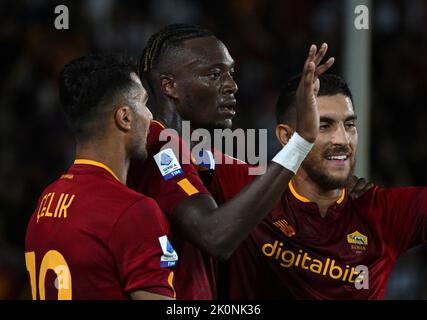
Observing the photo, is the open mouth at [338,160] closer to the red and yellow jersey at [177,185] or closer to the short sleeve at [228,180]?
the short sleeve at [228,180]

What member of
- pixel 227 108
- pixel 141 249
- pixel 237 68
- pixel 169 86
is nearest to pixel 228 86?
pixel 227 108

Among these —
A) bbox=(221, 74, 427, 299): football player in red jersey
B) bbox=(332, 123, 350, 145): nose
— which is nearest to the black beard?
Result: bbox=(221, 74, 427, 299): football player in red jersey

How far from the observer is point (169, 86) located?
12.7 ft

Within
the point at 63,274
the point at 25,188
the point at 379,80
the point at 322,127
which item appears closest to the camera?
Answer: the point at 63,274

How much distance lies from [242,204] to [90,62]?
800 mm

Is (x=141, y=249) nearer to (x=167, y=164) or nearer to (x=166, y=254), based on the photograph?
(x=166, y=254)

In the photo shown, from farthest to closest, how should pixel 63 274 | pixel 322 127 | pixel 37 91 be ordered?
pixel 37 91, pixel 322 127, pixel 63 274

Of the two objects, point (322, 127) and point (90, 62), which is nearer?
point (90, 62)

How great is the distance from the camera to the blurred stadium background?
800 cm

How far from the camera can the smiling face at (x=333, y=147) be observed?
4141mm

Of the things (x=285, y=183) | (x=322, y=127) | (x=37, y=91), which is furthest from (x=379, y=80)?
(x=285, y=183)

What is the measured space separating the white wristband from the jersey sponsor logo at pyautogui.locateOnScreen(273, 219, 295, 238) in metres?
0.78

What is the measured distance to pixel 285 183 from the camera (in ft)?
11.1
